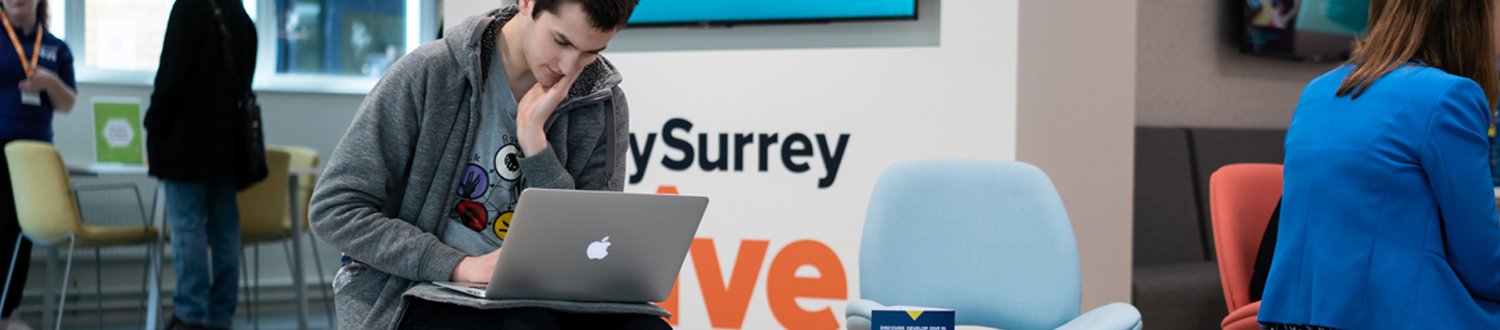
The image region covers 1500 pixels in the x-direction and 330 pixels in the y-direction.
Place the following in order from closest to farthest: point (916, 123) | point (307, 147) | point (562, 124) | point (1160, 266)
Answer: point (562, 124) < point (916, 123) < point (1160, 266) < point (307, 147)

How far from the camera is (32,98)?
5.13 meters

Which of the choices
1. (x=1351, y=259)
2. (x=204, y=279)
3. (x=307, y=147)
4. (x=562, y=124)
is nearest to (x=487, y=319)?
(x=562, y=124)

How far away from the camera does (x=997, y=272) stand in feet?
8.95

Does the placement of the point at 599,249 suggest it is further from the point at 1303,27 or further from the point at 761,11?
the point at 1303,27

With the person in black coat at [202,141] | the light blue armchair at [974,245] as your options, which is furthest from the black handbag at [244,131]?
the light blue armchair at [974,245]

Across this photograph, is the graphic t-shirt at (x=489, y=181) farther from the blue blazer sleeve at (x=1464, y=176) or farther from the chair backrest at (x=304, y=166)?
the chair backrest at (x=304, y=166)

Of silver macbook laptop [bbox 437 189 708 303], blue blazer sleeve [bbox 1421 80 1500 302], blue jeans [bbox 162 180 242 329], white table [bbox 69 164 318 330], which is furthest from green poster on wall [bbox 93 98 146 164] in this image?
blue blazer sleeve [bbox 1421 80 1500 302]

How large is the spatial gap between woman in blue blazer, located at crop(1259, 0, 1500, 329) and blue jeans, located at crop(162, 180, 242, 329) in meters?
3.71

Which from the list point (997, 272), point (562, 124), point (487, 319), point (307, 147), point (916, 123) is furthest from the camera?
point (307, 147)

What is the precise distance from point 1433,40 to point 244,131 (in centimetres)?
386

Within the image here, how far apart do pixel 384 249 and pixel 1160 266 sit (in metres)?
3.34

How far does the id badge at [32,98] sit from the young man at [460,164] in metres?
3.68

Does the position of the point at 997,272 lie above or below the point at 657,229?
below

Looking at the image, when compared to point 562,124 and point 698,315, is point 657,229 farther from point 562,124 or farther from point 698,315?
point 698,315
